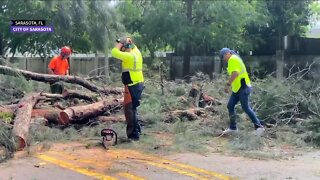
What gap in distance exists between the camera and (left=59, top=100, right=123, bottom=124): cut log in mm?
8797

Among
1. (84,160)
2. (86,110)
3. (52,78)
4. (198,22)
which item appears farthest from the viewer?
(198,22)

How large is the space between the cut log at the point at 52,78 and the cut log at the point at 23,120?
2.93 ft

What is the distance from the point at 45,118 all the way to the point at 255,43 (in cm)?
1732

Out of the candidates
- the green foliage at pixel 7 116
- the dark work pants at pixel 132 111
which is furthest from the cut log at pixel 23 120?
the dark work pants at pixel 132 111

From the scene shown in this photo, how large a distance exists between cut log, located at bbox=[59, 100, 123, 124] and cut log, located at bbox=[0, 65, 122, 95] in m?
1.27

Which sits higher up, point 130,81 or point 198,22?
point 198,22

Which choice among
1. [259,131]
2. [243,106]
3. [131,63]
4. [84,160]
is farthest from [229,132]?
[84,160]

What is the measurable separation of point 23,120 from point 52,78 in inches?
120

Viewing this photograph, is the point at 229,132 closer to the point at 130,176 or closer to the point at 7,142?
the point at 130,176

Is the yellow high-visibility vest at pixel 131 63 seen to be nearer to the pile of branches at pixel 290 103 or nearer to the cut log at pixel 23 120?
the cut log at pixel 23 120

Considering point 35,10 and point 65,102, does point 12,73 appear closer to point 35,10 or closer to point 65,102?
point 65,102

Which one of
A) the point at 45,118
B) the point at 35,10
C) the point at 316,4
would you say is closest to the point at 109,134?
the point at 45,118

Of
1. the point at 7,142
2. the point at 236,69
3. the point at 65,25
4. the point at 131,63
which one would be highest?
the point at 65,25

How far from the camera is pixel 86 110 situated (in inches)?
363
